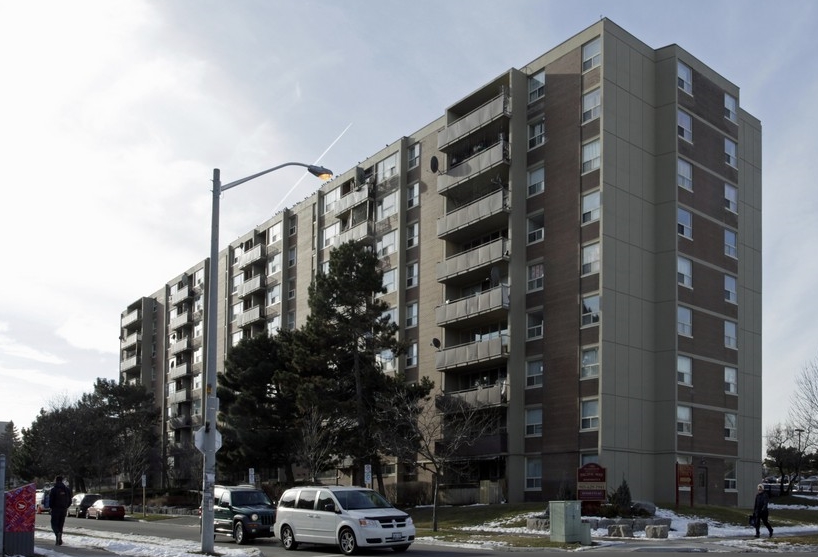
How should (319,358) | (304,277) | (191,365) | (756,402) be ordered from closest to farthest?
(319,358) → (756,402) → (304,277) → (191,365)

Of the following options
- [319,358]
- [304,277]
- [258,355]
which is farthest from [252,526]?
[304,277]

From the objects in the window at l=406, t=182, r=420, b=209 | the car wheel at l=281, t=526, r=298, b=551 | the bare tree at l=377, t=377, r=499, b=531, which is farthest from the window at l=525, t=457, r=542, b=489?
the car wheel at l=281, t=526, r=298, b=551

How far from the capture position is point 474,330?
51.9m

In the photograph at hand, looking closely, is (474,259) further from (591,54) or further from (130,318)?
(130,318)

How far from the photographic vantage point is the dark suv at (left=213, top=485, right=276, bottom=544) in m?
29.2

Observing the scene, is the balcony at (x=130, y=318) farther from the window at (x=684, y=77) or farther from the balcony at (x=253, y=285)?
the window at (x=684, y=77)

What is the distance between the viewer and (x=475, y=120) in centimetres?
5084

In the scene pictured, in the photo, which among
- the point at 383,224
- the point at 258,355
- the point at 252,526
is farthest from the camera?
the point at 383,224

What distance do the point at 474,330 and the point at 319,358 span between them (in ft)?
33.5

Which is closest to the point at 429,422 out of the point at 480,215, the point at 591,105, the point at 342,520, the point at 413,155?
the point at 480,215

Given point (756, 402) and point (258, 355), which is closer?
point (756, 402)

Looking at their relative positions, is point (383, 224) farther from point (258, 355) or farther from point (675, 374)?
point (675, 374)

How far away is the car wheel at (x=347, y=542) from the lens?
901 inches

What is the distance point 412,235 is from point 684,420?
20.8 metres
